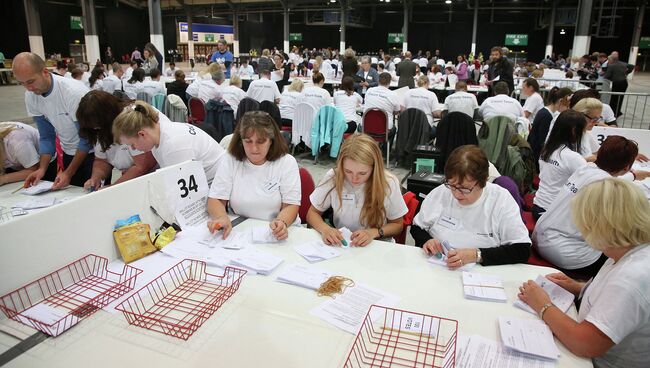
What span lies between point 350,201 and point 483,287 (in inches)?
33.9

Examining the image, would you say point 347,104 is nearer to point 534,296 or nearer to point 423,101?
point 423,101

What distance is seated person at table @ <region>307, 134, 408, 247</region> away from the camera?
6.81ft

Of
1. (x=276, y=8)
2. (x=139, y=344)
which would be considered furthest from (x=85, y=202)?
(x=276, y=8)

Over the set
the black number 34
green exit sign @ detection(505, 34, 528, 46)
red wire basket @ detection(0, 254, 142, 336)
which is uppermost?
green exit sign @ detection(505, 34, 528, 46)

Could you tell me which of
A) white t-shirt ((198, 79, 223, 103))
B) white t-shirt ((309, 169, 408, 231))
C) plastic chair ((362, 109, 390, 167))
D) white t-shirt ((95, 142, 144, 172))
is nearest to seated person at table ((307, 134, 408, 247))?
white t-shirt ((309, 169, 408, 231))

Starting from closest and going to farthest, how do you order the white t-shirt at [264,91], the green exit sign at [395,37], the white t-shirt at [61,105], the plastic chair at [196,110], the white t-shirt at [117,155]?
the white t-shirt at [117,155], the white t-shirt at [61,105], the plastic chair at [196,110], the white t-shirt at [264,91], the green exit sign at [395,37]

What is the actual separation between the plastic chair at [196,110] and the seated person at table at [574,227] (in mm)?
5363

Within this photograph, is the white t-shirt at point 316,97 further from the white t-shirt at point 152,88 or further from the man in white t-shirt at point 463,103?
the white t-shirt at point 152,88

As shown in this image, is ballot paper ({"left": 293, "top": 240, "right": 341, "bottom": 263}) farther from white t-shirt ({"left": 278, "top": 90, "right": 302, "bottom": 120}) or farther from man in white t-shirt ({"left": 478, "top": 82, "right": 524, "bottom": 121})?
white t-shirt ({"left": 278, "top": 90, "right": 302, "bottom": 120})

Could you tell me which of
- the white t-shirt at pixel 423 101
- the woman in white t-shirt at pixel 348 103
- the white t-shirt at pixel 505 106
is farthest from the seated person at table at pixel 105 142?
the white t-shirt at pixel 505 106

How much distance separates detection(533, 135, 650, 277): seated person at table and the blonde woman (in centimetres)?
455

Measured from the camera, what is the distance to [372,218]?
221 cm

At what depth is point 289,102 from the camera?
639cm

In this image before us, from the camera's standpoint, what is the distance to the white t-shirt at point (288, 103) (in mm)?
6340
